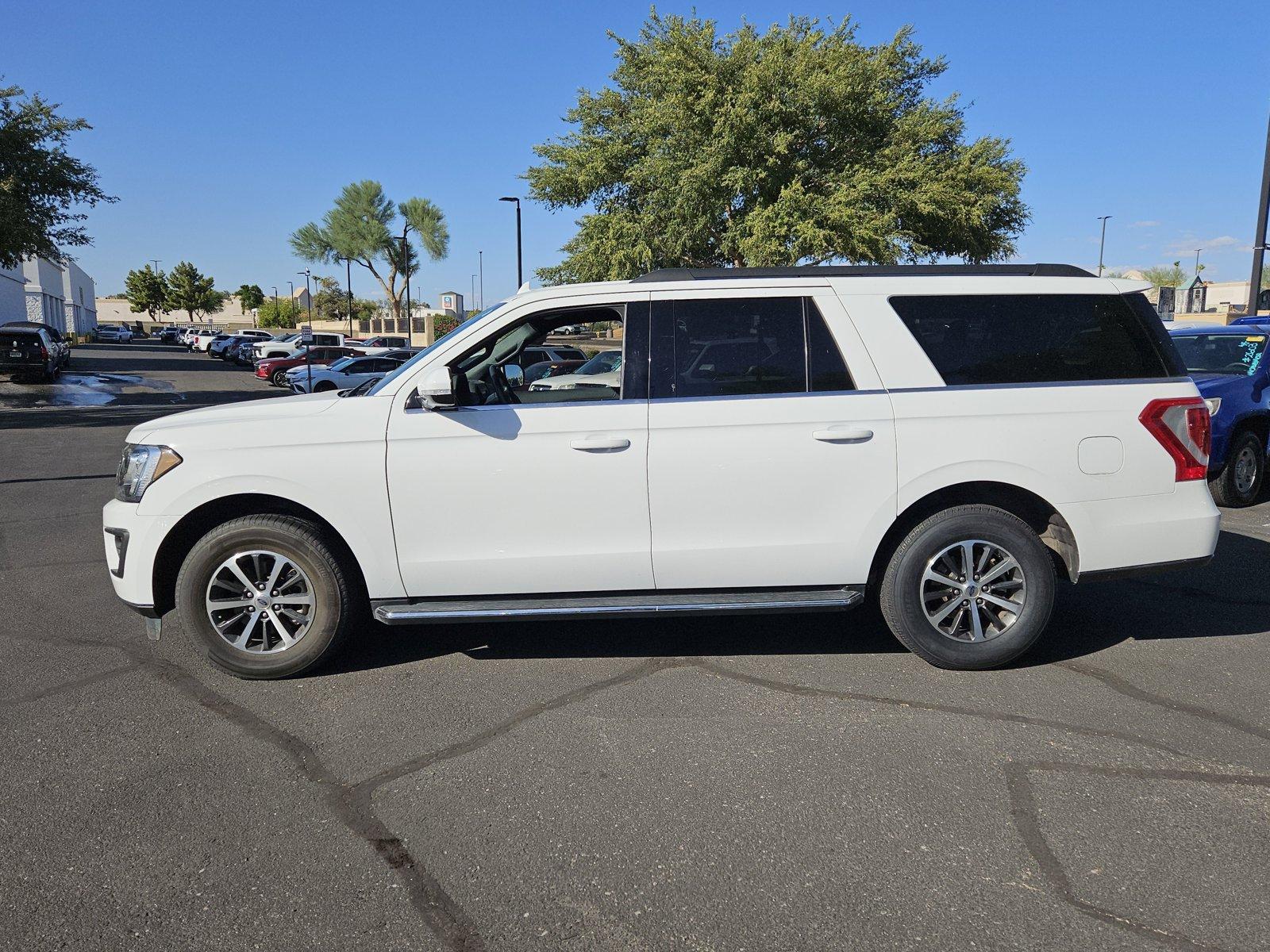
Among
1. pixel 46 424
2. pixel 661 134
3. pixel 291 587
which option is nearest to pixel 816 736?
pixel 291 587

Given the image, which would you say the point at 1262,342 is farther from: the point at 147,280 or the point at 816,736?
the point at 147,280

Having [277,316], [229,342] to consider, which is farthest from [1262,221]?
[277,316]

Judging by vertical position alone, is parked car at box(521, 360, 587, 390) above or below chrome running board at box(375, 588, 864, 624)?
above

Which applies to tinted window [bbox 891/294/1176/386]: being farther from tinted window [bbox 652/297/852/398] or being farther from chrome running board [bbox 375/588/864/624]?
chrome running board [bbox 375/588/864/624]

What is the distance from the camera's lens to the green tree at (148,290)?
121438 millimetres

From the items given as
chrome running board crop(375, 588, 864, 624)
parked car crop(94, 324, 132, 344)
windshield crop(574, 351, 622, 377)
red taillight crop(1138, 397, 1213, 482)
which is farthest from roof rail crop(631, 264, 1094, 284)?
parked car crop(94, 324, 132, 344)

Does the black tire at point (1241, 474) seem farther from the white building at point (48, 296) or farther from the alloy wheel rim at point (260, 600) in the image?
the white building at point (48, 296)

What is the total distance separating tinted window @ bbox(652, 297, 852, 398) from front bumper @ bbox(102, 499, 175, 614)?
2.52 meters

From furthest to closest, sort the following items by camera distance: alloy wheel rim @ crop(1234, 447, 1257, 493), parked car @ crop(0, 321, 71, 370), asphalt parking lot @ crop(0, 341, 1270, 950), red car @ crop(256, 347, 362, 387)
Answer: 1. parked car @ crop(0, 321, 71, 370)
2. red car @ crop(256, 347, 362, 387)
3. alloy wheel rim @ crop(1234, 447, 1257, 493)
4. asphalt parking lot @ crop(0, 341, 1270, 950)

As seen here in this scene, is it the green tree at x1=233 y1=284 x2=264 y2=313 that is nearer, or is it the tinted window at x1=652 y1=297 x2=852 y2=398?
the tinted window at x1=652 y1=297 x2=852 y2=398

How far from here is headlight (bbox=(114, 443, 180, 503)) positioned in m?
4.62

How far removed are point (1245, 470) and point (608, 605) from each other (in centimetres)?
787

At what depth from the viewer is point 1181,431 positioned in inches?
189

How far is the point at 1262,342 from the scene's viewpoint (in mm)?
9688
